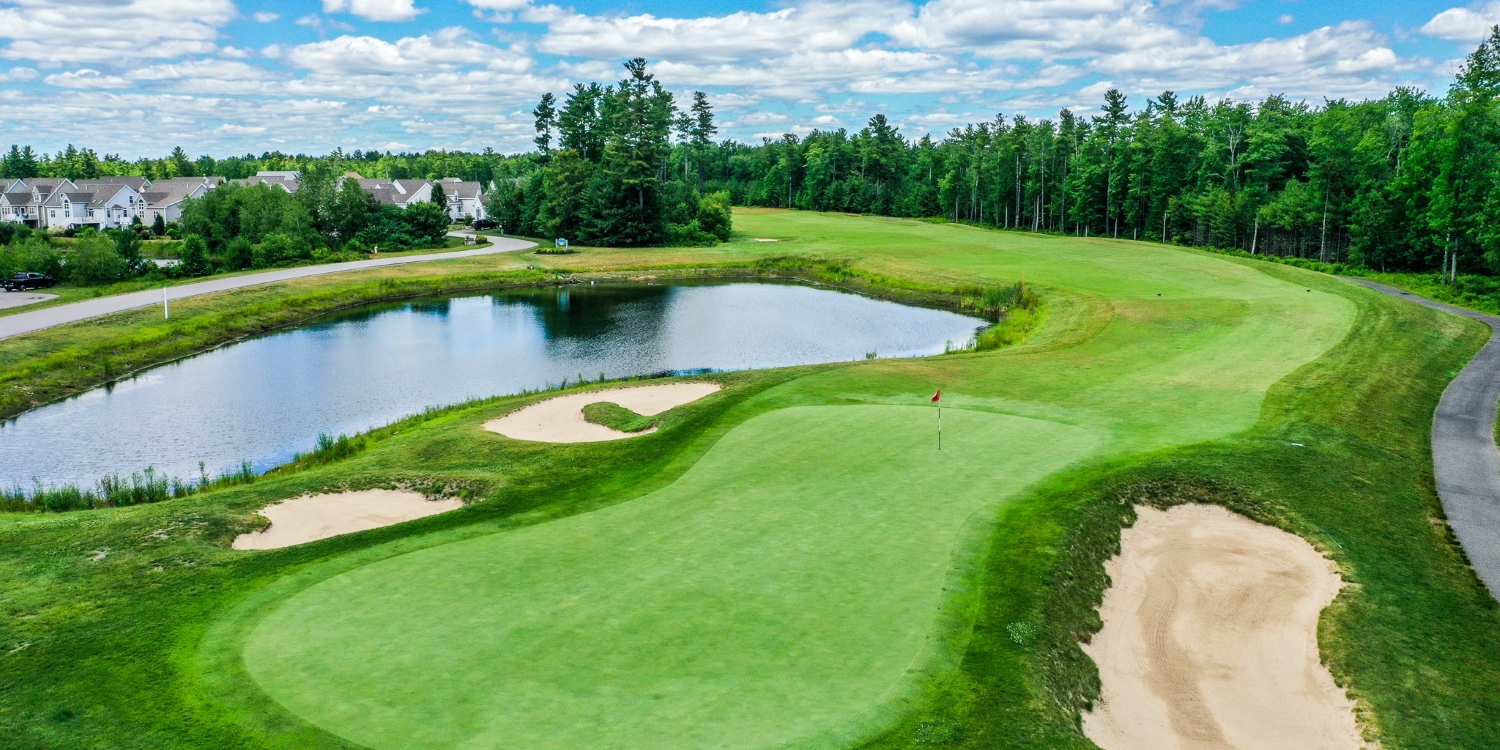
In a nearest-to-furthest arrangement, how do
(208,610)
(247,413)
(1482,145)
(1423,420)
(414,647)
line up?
1. (414,647)
2. (208,610)
3. (1423,420)
4. (247,413)
5. (1482,145)

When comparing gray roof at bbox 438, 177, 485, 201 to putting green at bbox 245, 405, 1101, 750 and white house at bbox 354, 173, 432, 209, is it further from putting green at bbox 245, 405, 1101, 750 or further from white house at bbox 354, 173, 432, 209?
putting green at bbox 245, 405, 1101, 750

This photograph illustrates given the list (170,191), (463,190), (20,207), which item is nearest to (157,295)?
(170,191)

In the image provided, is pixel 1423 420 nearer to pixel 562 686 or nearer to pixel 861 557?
pixel 861 557

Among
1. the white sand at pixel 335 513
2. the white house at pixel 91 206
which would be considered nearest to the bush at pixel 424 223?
the white house at pixel 91 206

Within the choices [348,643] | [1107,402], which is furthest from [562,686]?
[1107,402]

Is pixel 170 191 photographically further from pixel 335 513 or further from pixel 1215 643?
pixel 1215 643

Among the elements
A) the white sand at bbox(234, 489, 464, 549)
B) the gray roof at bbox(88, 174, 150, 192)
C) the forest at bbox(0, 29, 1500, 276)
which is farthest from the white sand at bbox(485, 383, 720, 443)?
the gray roof at bbox(88, 174, 150, 192)
